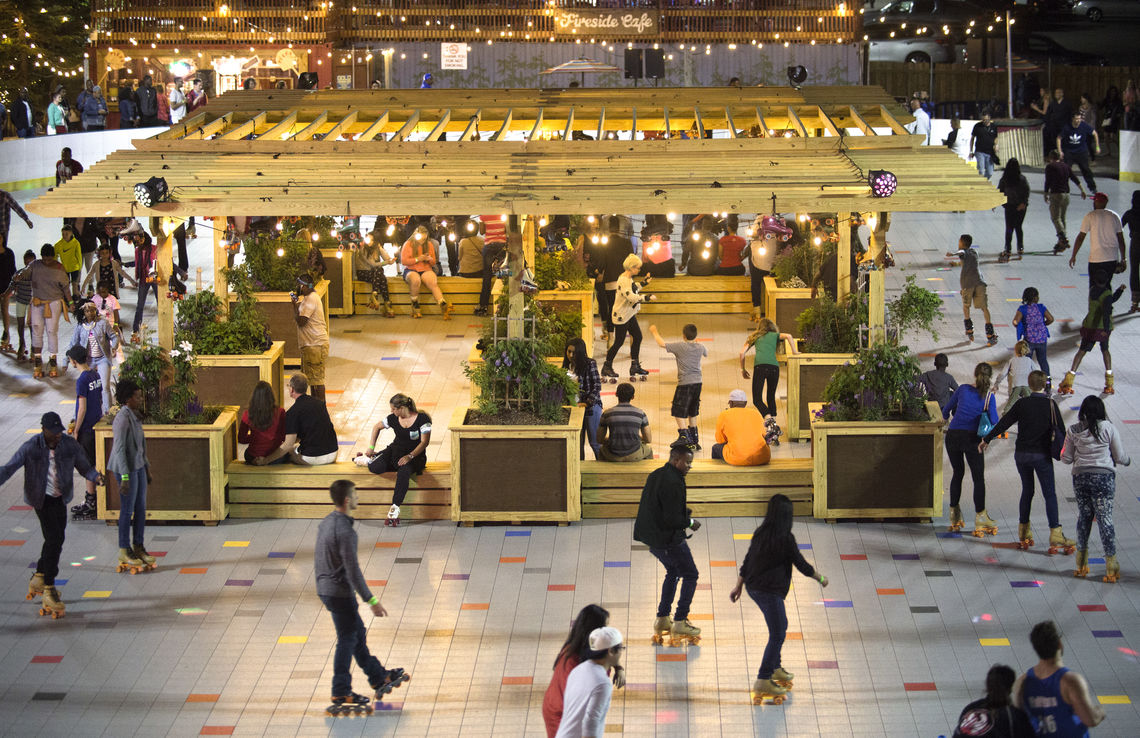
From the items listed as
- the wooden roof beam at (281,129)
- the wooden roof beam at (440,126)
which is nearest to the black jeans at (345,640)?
the wooden roof beam at (281,129)

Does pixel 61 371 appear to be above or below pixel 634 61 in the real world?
below

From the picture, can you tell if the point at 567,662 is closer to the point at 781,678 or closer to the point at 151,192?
the point at 781,678

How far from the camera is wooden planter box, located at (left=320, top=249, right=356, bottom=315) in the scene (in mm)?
20703

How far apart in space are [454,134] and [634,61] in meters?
2.94

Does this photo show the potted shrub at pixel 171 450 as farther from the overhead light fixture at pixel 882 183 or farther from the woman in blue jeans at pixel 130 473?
the overhead light fixture at pixel 882 183

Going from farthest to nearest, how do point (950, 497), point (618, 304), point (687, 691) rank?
point (618, 304), point (950, 497), point (687, 691)

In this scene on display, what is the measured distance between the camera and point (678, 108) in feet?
62.6

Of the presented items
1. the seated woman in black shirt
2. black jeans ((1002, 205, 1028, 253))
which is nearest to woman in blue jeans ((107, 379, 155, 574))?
the seated woman in black shirt

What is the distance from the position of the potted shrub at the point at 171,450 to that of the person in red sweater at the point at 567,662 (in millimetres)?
5719

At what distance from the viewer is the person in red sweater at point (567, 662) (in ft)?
24.6

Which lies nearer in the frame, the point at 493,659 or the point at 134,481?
the point at 493,659

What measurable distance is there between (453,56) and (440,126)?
21.5 metres

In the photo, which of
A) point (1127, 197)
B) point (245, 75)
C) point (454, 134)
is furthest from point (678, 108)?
point (245, 75)

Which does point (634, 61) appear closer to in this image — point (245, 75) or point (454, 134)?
point (454, 134)
